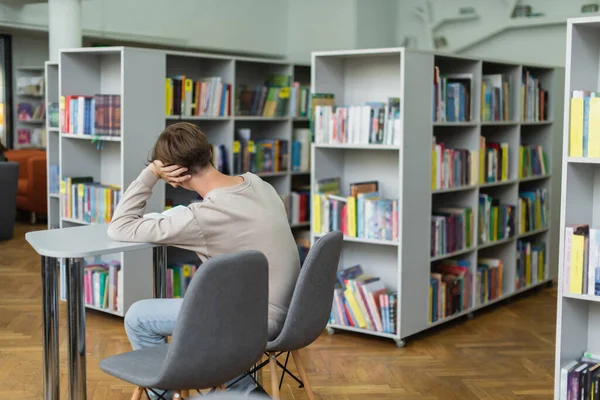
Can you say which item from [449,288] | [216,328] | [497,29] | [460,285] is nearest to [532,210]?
[460,285]

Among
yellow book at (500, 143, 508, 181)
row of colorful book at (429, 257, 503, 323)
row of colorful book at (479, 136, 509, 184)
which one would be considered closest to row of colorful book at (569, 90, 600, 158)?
row of colorful book at (429, 257, 503, 323)

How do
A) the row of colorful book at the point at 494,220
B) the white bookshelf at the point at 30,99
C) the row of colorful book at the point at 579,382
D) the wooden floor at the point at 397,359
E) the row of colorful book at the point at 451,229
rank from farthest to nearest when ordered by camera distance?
the white bookshelf at the point at 30,99 → the row of colorful book at the point at 494,220 → the row of colorful book at the point at 451,229 → the wooden floor at the point at 397,359 → the row of colorful book at the point at 579,382

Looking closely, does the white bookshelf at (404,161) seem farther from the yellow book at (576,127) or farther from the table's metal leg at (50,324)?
the table's metal leg at (50,324)

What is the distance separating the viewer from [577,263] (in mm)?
3402

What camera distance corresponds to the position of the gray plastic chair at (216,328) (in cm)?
258

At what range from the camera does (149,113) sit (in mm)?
5625

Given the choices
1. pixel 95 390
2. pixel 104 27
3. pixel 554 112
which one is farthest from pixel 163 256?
pixel 104 27

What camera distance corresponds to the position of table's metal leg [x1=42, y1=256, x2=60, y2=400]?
316cm

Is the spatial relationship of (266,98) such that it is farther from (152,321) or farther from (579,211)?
(152,321)

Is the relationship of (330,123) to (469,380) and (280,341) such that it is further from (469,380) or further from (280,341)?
(280,341)

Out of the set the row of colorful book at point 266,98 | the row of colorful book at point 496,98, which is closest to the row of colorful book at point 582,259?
the row of colorful book at point 496,98

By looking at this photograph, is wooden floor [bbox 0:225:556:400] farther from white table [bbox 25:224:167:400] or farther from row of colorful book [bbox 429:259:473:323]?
white table [bbox 25:224:167:400]

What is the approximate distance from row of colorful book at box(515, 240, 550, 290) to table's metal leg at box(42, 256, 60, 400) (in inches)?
167

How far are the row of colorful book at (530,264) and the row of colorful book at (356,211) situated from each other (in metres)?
1.75
